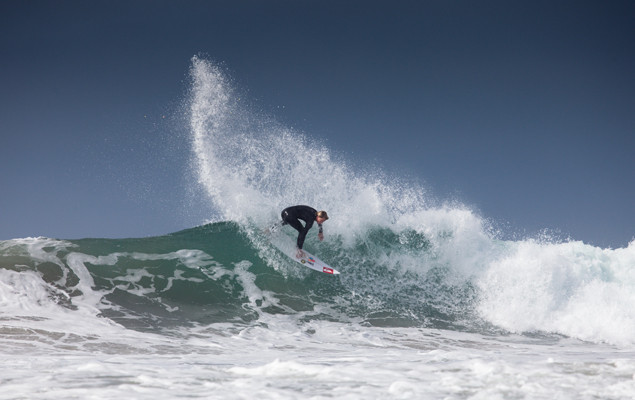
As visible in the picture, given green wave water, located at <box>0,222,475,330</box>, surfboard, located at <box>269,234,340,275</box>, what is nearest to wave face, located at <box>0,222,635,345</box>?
green wave water, located at <box>0,222,475,330</box>

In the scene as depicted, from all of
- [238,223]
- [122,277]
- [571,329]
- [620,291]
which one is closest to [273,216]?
[238,223]

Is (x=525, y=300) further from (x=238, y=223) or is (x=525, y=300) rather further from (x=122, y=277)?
(x=122, y=277)

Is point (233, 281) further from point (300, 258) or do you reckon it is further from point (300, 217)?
point (300, 217)

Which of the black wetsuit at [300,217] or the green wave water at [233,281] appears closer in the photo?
the green wave water at [233,281]

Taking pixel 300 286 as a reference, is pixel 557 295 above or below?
above

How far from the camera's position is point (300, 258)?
10.4 m

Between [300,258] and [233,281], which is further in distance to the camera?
[300,258]

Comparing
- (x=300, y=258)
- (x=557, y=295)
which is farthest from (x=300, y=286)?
(x=557, y=295)

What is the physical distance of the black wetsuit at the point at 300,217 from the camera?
9.91 metres

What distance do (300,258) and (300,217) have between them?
100cm

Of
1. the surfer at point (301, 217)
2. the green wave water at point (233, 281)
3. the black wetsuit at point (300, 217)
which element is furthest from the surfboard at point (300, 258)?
the black wetsuit at point (300, 217)

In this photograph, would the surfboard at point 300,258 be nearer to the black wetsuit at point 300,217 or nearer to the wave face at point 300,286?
the wave face at point 300,286

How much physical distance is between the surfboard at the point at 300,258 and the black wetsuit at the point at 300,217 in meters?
0.53

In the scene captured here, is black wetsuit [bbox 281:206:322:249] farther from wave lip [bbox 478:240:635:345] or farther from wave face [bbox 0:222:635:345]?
wave lip [bbox 478:240:635:345]
